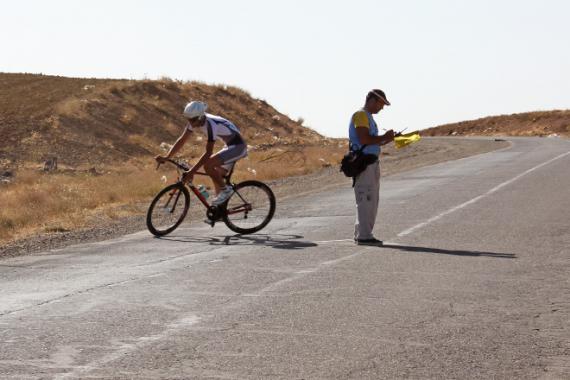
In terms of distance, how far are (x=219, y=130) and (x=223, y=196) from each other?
3.18ft

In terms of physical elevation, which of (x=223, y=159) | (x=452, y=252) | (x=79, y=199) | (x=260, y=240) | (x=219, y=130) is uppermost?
(x=219, y=130)

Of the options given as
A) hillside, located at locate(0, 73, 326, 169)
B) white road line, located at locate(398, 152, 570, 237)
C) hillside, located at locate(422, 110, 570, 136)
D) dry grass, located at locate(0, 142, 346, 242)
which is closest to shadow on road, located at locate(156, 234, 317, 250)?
white road line, located at locate(398, 152, 570, 237)

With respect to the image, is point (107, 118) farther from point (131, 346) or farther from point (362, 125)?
point (131, 346)

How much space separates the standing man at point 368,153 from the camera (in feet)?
39.8

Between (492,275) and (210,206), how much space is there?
5441 millimetres

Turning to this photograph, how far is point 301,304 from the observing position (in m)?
8.25

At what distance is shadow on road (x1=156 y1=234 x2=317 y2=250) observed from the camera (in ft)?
41.5

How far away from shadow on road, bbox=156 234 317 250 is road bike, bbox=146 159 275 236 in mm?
276

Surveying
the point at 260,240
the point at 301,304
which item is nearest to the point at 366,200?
the point at 260,240

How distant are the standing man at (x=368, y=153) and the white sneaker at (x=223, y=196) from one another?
2.21m

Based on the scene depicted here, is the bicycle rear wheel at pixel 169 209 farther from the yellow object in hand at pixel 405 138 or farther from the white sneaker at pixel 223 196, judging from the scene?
the yellow object in hand at pixel 405 138

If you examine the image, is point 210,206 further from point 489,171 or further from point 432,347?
point 489,171

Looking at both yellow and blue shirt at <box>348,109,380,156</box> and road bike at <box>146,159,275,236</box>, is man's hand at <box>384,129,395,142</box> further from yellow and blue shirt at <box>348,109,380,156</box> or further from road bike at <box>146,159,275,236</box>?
road bike at <box>146,159,275,236</box>

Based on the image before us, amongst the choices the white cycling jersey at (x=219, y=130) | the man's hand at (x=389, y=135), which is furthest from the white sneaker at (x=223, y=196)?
the man's hand at (x=389, y=135)
